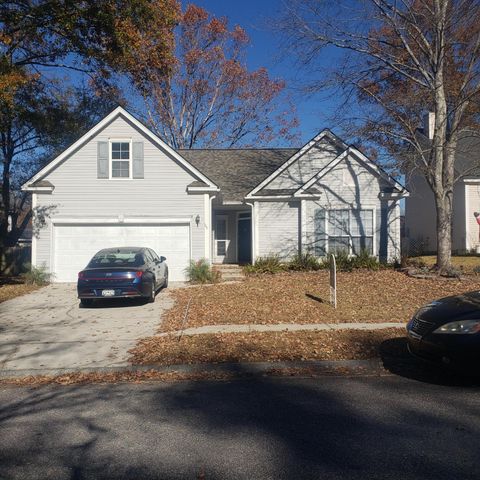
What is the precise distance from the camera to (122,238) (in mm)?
17938

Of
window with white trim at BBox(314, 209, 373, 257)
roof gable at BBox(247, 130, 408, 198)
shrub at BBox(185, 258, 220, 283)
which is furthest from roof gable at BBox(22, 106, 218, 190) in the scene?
window with white trim at BBox(314, 209, 373, 257)

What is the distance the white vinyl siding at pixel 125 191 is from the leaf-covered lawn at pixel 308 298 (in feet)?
11.8

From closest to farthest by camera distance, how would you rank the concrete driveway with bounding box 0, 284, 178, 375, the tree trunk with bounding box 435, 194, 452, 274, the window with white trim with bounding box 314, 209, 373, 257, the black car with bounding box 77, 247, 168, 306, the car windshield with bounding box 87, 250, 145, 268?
the concrete driveway with bounding box 0, 284, 178, 375, the black car with bounding box 77, 247, 168, 306, the car windshield with bounding box 87, 250, 145, 268, the tree trunk with bounding box 435, 194, 452, 274, the window with white trim with bounding box 314, 209, 373, 257

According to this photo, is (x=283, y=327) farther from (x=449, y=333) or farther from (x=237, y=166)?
(x=237, y=166)

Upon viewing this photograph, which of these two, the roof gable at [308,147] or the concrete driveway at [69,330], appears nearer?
A: the concrete driveway at [69,330]

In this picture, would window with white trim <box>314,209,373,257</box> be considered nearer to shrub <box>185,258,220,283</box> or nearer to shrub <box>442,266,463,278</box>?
shrub <box>442,266,463,278</box>

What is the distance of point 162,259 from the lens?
49.5ft

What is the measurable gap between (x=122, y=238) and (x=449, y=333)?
13587mm

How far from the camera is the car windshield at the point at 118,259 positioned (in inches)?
500

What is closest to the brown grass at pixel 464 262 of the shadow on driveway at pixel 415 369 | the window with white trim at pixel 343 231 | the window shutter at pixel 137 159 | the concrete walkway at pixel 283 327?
the window with white trim at pixel 343 231

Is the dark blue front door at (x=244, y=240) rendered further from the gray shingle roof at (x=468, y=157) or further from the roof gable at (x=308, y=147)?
the gray shingle roof at (x=468, y=157)

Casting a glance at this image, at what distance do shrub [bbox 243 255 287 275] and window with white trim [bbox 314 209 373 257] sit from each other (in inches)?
72.1

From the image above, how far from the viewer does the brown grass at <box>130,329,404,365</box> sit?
7676 millimetres

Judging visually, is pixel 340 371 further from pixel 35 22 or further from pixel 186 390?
pixel 35 22
